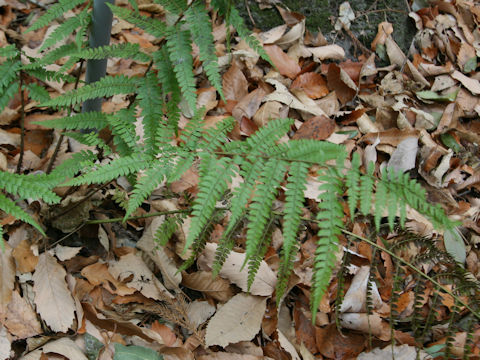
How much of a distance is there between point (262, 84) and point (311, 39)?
60cm

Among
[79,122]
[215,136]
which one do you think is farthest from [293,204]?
[79,122]

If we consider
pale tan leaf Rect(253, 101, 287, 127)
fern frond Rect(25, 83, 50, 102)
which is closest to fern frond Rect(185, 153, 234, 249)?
fern frond Rect(25, 83, 50, 102)

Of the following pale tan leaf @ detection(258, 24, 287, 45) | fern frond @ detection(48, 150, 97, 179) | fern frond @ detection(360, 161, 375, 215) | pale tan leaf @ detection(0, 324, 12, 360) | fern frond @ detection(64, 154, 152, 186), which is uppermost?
fern frond @ detection(64, 154, 152, 186)

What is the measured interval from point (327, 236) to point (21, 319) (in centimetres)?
129

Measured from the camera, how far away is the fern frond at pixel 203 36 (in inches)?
62.6

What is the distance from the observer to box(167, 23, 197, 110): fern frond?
1.59m

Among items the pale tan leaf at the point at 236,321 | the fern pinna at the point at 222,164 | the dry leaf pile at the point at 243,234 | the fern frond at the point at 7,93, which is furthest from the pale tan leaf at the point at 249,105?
the fern frond at the point at 7,93

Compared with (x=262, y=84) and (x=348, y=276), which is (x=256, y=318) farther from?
(x=262, y=84)

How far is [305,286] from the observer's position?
2.10 m

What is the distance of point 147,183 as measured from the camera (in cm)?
150

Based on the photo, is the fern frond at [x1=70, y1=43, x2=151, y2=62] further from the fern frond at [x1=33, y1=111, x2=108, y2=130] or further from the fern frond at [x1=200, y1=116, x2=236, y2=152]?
the fern frond at [x1=200, y1=116, x2=236, y2=152]

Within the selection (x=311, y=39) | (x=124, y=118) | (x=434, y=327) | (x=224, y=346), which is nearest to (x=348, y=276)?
(x=434, y=327)

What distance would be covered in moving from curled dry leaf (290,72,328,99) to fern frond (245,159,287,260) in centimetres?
144

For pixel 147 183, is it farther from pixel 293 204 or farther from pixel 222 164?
pixel 293 204
